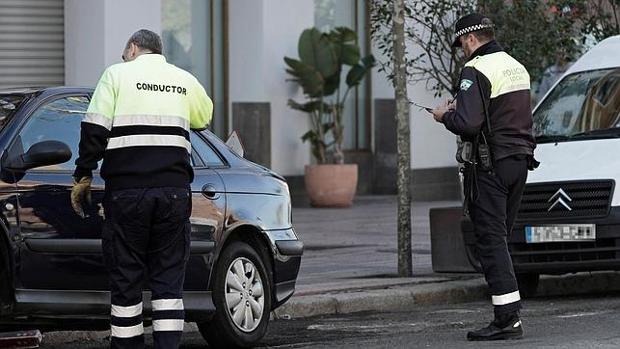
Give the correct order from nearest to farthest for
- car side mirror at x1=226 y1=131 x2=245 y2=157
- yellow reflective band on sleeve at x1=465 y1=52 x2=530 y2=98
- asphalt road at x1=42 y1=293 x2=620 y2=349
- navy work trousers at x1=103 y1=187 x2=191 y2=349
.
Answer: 1. navy work trousers at x1=103 y1=187 x2=191 y2=349
2. asphalt road at x1=42 y1=293 x2=620 y2=349
3. yellow reflective band on sleeve at x1=465 y1=52 x2=530 y2=98
4. car side mirror at x1=226 y1=131 x2=245 y2=157

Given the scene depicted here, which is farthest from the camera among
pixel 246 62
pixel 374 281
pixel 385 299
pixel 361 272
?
pixel 246 62

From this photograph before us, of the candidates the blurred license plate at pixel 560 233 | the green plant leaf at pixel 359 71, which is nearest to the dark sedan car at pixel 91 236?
the blurred license plate at pixel 560 233

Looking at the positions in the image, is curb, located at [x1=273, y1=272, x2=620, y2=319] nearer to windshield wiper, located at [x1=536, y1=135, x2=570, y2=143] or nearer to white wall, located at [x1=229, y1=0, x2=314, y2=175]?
windshield wiper, located at [x1=536, y1=135, x2=570, y2=143]

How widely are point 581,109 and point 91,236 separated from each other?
5.66 m

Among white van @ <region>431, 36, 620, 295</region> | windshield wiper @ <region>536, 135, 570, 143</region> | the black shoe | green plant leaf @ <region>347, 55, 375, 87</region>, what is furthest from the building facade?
the black shoe

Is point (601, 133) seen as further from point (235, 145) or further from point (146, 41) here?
point (146, 41)

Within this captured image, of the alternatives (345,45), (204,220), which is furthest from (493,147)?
(345,45)

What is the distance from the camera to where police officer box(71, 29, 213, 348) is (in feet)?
26.6

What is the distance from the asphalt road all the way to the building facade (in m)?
7.90

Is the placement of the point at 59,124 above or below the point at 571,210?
above

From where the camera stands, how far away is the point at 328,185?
21547 mm

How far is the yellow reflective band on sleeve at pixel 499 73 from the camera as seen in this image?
995 centimetres

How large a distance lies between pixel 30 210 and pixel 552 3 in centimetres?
817

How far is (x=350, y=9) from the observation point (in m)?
23.4
